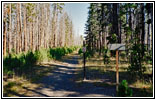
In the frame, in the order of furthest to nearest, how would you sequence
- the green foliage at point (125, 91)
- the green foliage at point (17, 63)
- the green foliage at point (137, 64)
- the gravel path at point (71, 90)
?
the green foliage at point (17, 63) → the green foliage at point (137, 64) → the gravel path at point (71, 90) → the green foliage at point (125, 91)

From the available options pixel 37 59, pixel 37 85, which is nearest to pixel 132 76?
pixel 37 85

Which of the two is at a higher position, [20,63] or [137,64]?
[137,64]

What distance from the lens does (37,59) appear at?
15477 mm

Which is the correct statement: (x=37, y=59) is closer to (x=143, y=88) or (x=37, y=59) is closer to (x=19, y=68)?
(x=19, y=68)

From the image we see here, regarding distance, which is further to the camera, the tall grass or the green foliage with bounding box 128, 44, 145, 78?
the tall grass

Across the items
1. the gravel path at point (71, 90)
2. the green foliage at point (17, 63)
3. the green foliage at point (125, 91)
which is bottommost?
the gravel path at point (71, 90)

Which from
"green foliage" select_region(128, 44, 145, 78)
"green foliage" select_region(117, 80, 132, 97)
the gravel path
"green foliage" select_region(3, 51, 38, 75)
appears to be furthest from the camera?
"green foliage" select_region(3, 51, 38, 75)

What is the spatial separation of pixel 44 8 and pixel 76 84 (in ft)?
86.5

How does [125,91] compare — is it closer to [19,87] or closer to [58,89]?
[58,89]

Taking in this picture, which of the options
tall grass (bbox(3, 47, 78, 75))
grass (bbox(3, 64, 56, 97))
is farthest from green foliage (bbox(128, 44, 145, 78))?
tall grass (bbox(3, 47, 78, 75))

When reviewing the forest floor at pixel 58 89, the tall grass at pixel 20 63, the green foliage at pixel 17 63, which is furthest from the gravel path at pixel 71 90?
the green foliage at pixel 17 63

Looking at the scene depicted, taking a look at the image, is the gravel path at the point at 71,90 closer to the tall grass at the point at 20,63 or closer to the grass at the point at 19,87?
the grass at the point at 19,87

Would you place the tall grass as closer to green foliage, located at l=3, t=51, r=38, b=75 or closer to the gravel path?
green foliage, located at l=3, t=51, r=38, b=75

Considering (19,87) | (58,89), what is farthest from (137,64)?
(19,87)
